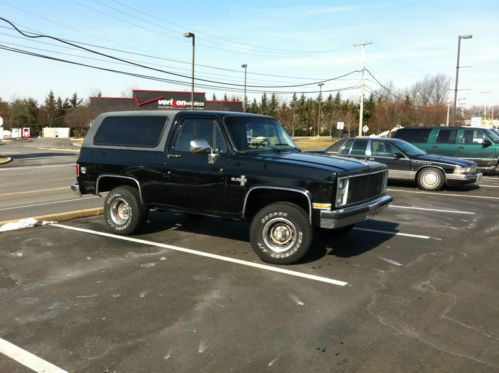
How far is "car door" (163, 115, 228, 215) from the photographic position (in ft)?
20.2

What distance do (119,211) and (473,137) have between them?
13947mm

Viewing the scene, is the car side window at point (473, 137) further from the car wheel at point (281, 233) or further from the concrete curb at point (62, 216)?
the concrete curb at point (62, 216)

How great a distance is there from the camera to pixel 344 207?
5.61m

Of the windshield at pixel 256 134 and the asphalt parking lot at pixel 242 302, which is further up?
the windshield at pixel 256 134

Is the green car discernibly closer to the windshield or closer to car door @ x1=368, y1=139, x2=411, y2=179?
car door @ x1=368, y1=139, x2=411, y2=179

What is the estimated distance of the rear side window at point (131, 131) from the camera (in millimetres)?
6895

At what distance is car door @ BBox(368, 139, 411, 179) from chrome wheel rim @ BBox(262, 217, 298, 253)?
8.76 metres

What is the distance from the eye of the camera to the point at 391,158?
1378 centimetres

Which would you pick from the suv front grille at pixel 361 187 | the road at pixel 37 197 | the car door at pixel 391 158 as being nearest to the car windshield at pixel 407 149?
the car door at pixel 391 158

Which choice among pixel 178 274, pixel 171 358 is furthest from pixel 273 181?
pixel 171 358

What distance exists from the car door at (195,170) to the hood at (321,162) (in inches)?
24.1

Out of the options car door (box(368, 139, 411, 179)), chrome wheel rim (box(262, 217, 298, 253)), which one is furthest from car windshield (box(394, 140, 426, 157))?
chrome wheel rim (box(262, 217, 298, 253))

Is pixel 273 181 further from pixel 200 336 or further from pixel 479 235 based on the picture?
pixel 479 235

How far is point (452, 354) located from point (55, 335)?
10.4ft
